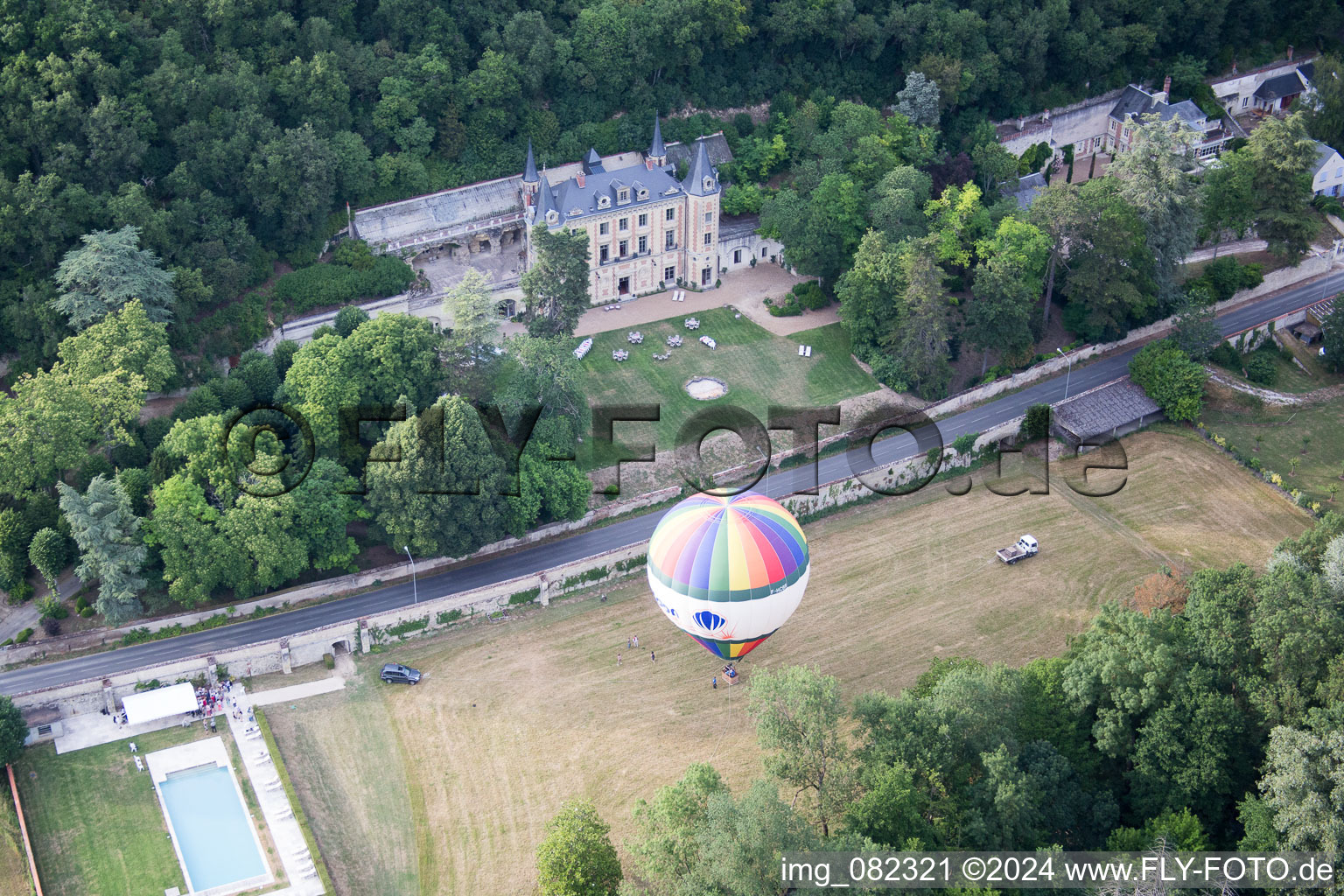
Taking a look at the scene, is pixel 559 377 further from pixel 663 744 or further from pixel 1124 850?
pixel 1124 850

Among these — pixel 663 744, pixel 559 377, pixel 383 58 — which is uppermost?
pixel 383 58

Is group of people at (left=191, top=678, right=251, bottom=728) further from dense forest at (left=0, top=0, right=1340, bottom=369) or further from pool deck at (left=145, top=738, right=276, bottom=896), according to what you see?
dense forest at (left=0, top=0, right=1340, bottom=369)

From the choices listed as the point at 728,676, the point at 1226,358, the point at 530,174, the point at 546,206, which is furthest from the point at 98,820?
the point at 1226,358

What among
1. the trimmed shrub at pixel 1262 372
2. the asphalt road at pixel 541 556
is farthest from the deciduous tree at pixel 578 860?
the trimmed shrub at pixel 1262 372

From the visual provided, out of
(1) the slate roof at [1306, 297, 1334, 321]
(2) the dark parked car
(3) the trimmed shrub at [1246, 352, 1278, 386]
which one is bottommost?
(2) the dark parked car

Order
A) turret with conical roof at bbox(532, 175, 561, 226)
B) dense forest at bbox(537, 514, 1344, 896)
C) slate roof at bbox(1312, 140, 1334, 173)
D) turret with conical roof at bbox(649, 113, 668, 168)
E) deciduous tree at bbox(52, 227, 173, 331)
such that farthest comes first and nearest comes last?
slate roof at bbox(1312, 140, 1334, 173) → turret with conical roof at bbox(649, 113, 668, 168) → turret with conical roof at bbox(532, 175, 561, 226) → deciduous tree at bbox(52, 227, 173, 331) → dense forest at bbox(537, 514, 1344, 896)

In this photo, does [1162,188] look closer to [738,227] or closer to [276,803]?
[738,227]

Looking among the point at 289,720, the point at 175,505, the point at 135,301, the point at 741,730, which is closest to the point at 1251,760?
the point at 741,730

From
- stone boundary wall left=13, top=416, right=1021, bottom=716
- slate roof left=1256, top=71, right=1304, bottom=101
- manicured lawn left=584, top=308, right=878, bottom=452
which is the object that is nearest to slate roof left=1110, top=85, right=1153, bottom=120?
slate roof left=1256, top=71, right=1304, bottom=101
